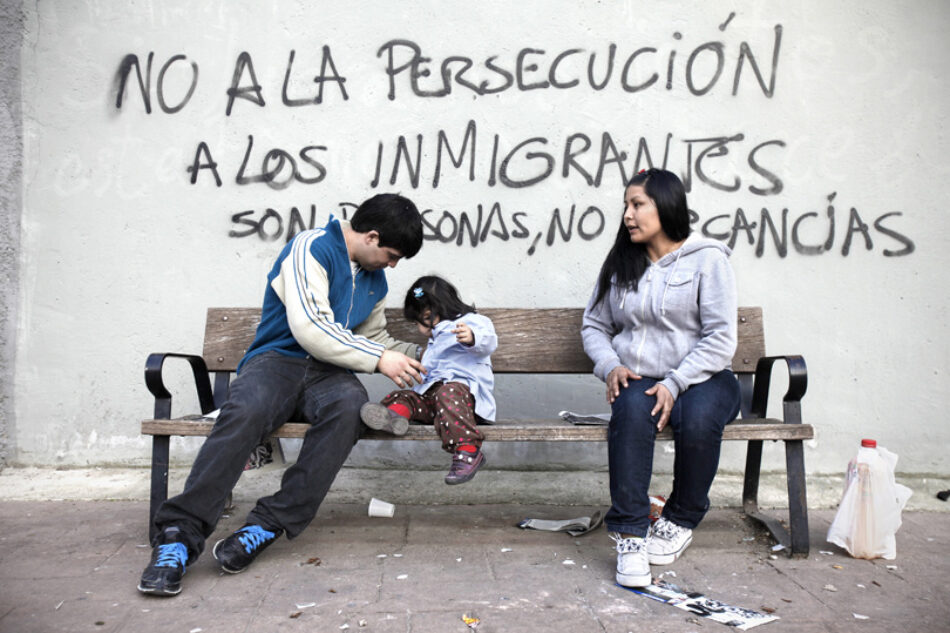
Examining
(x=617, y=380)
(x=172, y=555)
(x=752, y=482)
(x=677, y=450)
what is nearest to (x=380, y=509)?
(x=172, y=555)

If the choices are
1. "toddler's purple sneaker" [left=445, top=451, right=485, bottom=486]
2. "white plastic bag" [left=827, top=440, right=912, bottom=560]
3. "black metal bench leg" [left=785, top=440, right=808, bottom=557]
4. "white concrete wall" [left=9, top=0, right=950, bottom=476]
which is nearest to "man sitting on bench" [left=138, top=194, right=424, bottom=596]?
"toddler's purple sneaker" [left=445, top=451, right=485, bottom=486]

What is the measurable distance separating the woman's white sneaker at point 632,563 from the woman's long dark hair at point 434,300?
1141 mm

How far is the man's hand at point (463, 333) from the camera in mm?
3055

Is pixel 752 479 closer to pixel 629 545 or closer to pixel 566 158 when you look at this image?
pixel 629 545

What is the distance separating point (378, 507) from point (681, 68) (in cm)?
270

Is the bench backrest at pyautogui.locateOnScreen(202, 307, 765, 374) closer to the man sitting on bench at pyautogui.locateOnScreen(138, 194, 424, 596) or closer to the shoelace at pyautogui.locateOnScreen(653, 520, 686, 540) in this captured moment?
the man sitting on bench at pyautogui.locateOnScreen(138, 194, 424, 596)

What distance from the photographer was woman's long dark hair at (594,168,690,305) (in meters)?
3.07

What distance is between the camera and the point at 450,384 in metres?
3.08

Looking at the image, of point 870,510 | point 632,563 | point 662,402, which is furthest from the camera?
point 870,510

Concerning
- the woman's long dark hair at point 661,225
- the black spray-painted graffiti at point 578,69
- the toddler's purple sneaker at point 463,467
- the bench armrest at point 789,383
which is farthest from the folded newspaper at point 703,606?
the black spray-painted graffiti at point 578,69

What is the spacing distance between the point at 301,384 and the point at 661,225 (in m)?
1.56

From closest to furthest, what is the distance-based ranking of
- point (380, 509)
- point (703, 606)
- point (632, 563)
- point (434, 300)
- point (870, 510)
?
point (703, 606), point (632, 563), point (870, 510), point (434, 300), point (380, 509)

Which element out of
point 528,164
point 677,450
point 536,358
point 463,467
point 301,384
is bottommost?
point 463,467

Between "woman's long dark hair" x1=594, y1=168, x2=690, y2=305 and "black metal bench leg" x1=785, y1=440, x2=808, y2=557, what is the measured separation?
2.93 ft
